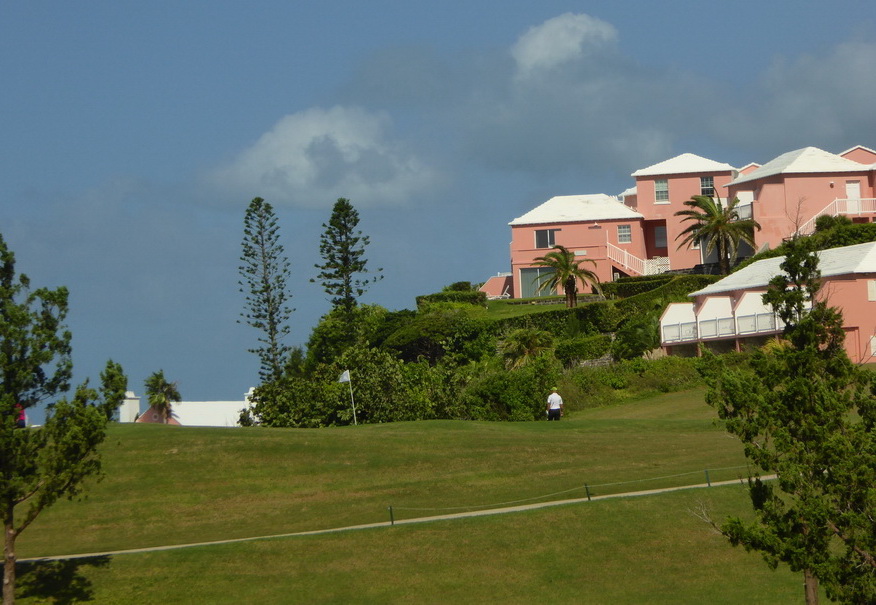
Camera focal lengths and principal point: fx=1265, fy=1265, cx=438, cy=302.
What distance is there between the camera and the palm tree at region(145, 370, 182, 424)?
92875 millimetres

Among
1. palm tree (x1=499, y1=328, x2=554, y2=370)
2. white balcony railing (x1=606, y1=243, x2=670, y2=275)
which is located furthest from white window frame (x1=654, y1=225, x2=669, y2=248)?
palm tree (x1=499, y1=328, x2=554, y2=370)

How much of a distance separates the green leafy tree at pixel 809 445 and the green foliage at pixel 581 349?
42.2 meters

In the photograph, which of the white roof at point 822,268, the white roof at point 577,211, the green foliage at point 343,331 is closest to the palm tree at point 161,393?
the green foliage at point 343,331

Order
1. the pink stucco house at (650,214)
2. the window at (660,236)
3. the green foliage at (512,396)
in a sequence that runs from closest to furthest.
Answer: the green foliage at (512,396) → the pink stucco house at (650,214) → the window at (660,236)

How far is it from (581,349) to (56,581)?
129 ft

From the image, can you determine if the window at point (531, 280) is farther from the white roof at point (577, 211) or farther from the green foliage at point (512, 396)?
the green foliage at point (512, 396)

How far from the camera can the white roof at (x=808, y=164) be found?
7288 centimetres

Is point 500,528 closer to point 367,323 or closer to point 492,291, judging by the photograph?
point 367,323

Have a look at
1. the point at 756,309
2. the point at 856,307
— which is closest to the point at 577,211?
the point at 756,309

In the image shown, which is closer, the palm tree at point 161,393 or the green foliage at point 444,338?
the green foliage at point 444,338

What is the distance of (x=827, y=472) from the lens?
764 inches

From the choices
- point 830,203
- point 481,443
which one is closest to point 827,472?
point 481,443

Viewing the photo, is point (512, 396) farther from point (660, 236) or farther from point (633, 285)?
point (660, 236)

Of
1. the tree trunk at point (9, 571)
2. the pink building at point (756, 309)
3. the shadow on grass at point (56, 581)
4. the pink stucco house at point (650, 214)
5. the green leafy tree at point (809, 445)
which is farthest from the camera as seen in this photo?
the pink stucco house at point (650, 214)
